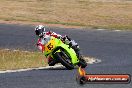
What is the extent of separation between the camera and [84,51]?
29.5 meters

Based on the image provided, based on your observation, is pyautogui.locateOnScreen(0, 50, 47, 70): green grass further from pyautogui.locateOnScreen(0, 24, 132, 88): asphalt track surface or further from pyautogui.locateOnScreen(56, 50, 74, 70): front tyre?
pyautogui.locateOnScreen(56, 50, 74, 70): front tyre

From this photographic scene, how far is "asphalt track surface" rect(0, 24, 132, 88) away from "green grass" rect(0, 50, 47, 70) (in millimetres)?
1645

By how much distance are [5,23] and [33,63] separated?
1773cm

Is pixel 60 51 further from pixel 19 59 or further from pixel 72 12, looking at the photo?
pixel 72 12

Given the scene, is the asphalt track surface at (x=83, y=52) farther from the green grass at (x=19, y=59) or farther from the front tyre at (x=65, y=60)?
the green grass at (x=19, y=59)

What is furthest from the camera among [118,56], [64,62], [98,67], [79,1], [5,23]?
[79,1]

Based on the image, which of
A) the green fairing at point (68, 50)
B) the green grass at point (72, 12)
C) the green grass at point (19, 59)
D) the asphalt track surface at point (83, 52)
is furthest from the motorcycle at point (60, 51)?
the green grass at point (72, 12)

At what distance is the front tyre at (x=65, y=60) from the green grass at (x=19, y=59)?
1.89 meters

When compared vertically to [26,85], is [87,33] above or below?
below

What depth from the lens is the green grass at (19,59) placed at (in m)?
22.2

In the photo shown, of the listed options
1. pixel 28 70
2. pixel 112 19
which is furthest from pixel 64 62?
pixel 112 19

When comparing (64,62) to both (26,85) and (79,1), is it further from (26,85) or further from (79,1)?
(79,1)

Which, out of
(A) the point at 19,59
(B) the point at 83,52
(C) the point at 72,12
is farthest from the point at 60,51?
(C) the point at 72,12

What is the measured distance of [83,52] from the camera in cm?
2908
